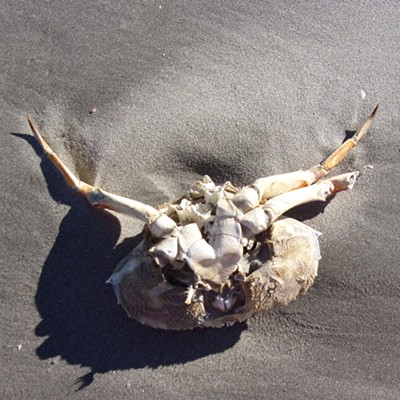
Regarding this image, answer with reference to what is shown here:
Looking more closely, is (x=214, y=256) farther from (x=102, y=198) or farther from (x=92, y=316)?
(x=92, y=316)

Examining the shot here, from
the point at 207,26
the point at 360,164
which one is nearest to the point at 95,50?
the point at 207,26

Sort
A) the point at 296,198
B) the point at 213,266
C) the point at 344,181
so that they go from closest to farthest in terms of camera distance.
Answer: the point at 213,266 → the point at 296,198 → the point at 344,181

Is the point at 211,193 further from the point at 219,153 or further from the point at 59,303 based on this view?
the point at 59,303

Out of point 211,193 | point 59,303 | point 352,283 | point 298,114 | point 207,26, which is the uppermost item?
point 207,26

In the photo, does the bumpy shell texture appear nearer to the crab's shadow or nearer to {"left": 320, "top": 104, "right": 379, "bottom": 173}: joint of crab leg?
the crab's shadow

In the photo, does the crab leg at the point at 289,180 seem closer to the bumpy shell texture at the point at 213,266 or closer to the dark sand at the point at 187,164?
the bumpy shell texture at the point at 213,266

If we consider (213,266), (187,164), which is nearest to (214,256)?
(213,266)
